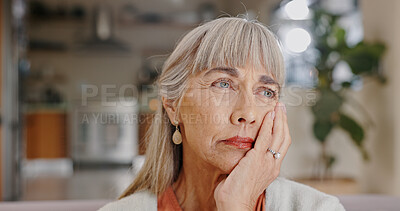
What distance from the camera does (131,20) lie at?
20.0 ft

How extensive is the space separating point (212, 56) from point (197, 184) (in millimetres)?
345

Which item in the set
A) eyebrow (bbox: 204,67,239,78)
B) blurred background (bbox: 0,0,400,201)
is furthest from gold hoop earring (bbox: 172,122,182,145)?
blurred background (bbox: 0,0,400,201)

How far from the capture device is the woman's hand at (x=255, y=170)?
88 cm

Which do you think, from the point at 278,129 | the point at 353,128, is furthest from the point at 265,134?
the point at 353,128

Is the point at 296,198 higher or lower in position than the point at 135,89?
lower

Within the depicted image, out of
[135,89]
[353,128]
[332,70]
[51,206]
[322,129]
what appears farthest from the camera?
[135,89]

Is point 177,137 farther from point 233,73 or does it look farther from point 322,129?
point 322,129

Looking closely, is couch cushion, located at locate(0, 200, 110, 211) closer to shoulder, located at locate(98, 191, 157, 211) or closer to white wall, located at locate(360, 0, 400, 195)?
shoulder, located at locate(98, 191, 157, 211)

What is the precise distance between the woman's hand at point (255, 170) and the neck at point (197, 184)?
0.37 ft

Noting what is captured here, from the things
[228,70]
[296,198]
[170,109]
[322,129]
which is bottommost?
[322,129]

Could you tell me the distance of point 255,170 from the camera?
35.4 inches

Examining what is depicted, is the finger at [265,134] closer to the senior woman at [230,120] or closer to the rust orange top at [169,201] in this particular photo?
the senior woman at [230,120]

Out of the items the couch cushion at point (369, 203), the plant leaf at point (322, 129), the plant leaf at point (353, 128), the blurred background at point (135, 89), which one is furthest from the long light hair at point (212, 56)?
the plant leaf at point (322, 129)

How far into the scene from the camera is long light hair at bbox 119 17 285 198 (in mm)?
933
